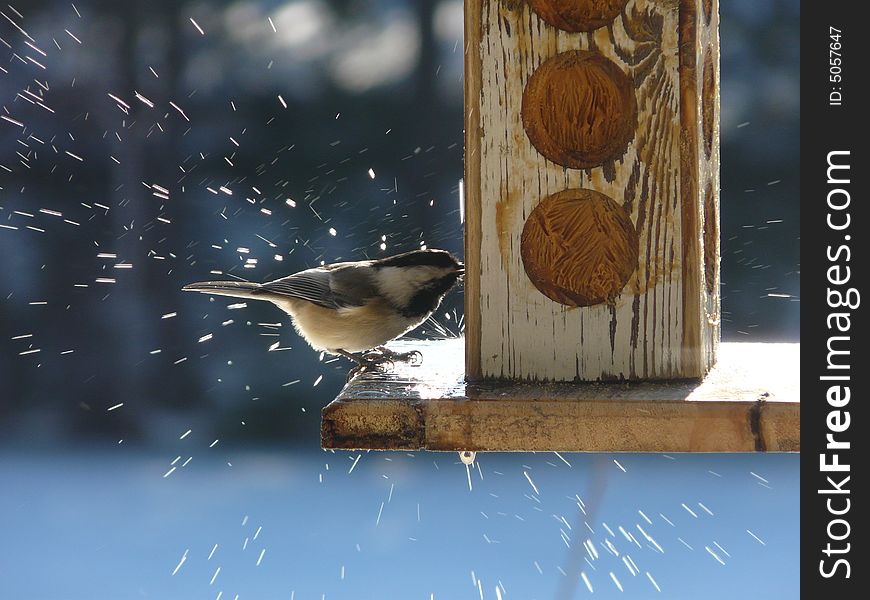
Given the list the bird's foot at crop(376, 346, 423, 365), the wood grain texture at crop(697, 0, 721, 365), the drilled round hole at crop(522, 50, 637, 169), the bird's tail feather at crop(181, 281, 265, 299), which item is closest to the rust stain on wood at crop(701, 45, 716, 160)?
the wood grain texture at crop(697, 0, 721, 365)

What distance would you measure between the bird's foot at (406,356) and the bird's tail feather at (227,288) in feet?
1.67

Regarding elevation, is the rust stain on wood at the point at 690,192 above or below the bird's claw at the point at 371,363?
above

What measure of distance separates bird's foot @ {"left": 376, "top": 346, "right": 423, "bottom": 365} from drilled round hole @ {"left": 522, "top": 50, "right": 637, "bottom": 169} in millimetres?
593

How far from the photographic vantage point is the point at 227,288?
8.65ft

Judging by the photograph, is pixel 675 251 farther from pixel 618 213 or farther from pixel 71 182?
pixel 71 182

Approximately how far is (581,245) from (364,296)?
840mm

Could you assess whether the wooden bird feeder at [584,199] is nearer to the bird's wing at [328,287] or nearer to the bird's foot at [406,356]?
the bird's foot at [406,356]

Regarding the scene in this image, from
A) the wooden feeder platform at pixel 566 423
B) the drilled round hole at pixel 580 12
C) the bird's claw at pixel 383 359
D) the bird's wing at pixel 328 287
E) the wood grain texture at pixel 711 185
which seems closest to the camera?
the wooden feeder platform at pixel 566 423

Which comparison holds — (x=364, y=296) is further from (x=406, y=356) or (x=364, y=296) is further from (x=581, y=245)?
(x=581, y=245)

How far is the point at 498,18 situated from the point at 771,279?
243 centimetres

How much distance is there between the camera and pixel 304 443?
165 inches

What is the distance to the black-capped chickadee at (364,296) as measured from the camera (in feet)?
7.87

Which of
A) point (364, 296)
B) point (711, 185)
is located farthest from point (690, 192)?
point (364, 296)

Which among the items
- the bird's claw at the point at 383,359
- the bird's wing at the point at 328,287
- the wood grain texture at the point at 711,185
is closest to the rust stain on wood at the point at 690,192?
the wood grain texture at the point at 711,185
